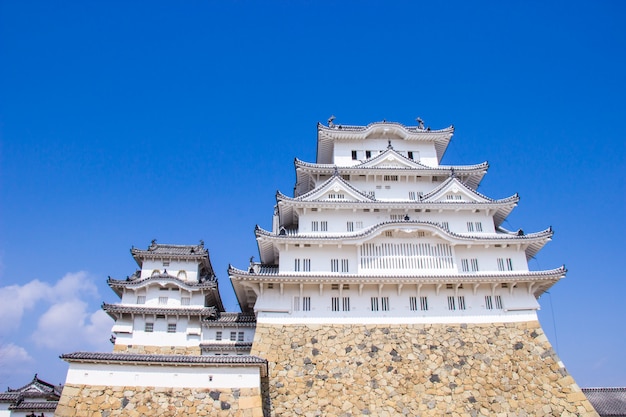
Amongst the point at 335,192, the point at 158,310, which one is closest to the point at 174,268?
the point at 158,310

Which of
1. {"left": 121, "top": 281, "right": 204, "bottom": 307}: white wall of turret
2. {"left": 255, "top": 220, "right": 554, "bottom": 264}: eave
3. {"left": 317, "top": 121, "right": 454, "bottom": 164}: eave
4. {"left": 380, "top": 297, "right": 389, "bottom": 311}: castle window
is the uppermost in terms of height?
{"left": 317, "top": 121, "right": 454, "bottom": 164}: eave

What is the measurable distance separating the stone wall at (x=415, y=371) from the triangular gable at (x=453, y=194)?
25.3 feet

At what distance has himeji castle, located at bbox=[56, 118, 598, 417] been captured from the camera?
742 inches

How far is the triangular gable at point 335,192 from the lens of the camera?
2864 cm

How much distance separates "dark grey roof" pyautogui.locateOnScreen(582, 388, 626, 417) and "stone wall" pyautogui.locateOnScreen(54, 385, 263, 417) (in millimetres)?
23062

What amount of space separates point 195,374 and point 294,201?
11.9 meters

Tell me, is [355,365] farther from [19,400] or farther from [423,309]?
[19,400]

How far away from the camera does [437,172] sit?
30812 millimetres

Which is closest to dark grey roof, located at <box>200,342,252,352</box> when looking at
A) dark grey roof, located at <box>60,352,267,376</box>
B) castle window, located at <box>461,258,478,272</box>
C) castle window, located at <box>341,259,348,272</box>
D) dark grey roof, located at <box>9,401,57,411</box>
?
castle window, located at <box>341,259,348,272</box>

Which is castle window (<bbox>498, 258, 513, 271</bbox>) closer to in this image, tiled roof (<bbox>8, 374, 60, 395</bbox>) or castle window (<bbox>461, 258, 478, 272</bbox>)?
castle window (<bbox>461, 258, 478, 272</bbox>)

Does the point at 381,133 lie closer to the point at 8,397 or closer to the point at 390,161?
the point at 390,161

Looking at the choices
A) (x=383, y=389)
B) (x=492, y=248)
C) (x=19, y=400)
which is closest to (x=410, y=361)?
(x=383, y=389)

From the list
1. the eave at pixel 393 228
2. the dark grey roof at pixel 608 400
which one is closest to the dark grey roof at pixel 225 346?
the eave at pixel 393 228

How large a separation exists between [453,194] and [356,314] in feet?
32.9
